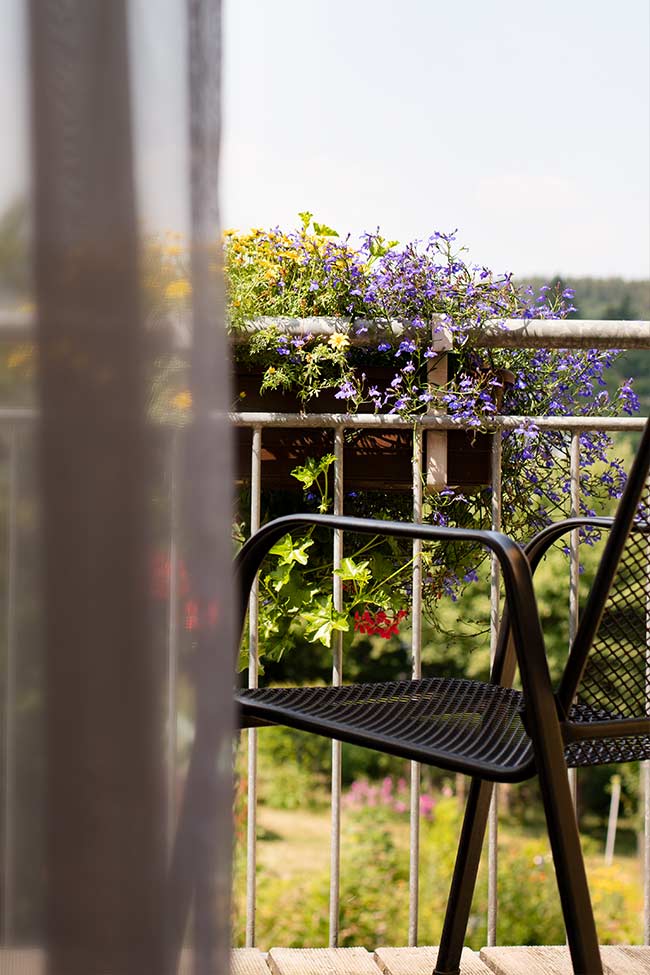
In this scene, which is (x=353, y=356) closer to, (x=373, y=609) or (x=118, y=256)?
(x=373, y=609)

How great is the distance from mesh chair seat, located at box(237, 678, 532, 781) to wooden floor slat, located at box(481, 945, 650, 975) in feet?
1.72

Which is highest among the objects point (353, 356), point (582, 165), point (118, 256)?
point (582, 165)

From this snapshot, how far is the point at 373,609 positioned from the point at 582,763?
40.3 inches

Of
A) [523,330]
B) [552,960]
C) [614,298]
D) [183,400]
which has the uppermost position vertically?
[614,298]

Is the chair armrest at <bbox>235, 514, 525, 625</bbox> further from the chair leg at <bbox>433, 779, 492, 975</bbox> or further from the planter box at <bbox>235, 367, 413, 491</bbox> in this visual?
the planter box at <bbox>235, 367, 413, 491</bbox>

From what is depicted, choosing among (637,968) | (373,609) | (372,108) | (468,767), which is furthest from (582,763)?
(372,108)

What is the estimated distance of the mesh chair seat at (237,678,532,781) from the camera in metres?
1.01

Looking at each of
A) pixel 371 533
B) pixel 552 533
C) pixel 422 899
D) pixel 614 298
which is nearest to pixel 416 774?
pixel 552 533

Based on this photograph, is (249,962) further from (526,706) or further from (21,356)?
(21,356)


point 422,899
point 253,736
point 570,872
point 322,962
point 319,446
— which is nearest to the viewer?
point 570,872

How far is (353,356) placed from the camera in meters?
2.08

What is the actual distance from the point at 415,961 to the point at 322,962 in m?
0.15

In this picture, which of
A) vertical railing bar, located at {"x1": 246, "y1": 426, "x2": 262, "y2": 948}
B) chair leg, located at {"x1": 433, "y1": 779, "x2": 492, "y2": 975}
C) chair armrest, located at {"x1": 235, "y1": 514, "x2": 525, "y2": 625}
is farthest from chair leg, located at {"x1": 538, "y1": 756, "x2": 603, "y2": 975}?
vertical railing bar, located at {"x1": 246, "y1": 426, "x2": 262, "y2": 948}

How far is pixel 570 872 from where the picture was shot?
89 cm
